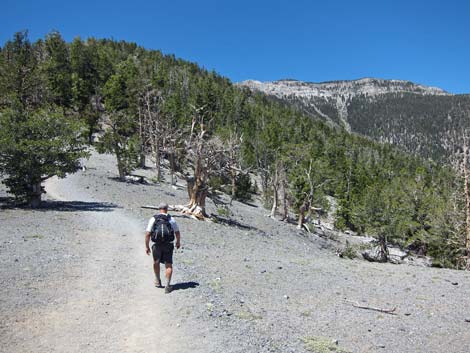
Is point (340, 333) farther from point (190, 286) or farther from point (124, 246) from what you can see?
point (124, 246)

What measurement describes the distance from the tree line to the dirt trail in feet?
34.1

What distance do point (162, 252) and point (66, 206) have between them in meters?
15.0

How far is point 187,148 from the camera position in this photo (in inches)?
938

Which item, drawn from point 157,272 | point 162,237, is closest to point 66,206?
point 157,272

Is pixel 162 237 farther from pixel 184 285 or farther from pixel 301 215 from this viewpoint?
pixel 301 215

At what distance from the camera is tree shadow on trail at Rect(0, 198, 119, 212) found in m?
20.5

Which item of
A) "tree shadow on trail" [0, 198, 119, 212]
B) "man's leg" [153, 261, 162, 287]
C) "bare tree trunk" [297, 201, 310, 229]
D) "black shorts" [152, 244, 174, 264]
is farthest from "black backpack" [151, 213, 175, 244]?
"bare tree trunk" [297, 201, 310, 229]

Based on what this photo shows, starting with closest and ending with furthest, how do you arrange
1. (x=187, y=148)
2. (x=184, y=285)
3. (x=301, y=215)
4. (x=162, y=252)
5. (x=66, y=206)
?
(x=162, y=252)
(x=184, y=285)
(x=66, y=206)
(x=187, y=148)
(x=301, y=215)

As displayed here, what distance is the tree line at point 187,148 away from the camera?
20.5 m

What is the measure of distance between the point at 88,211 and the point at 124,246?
26.6 ft

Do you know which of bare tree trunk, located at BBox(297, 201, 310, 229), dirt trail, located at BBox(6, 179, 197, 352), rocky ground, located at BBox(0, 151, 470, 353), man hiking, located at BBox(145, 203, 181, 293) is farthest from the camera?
bare tree trunk, located at BBox(297, 201, 310, 229)

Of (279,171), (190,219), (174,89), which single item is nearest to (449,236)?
(279,171)

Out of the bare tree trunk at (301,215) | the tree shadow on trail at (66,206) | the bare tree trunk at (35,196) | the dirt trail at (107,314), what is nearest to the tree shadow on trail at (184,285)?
the dirt trail at (107,314)

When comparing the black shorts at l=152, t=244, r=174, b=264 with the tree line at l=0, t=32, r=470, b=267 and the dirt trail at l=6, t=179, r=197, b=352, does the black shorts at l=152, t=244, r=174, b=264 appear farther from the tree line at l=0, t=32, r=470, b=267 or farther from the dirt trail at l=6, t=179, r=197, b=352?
the tree line at l=0, t=32, r=470, b=267
